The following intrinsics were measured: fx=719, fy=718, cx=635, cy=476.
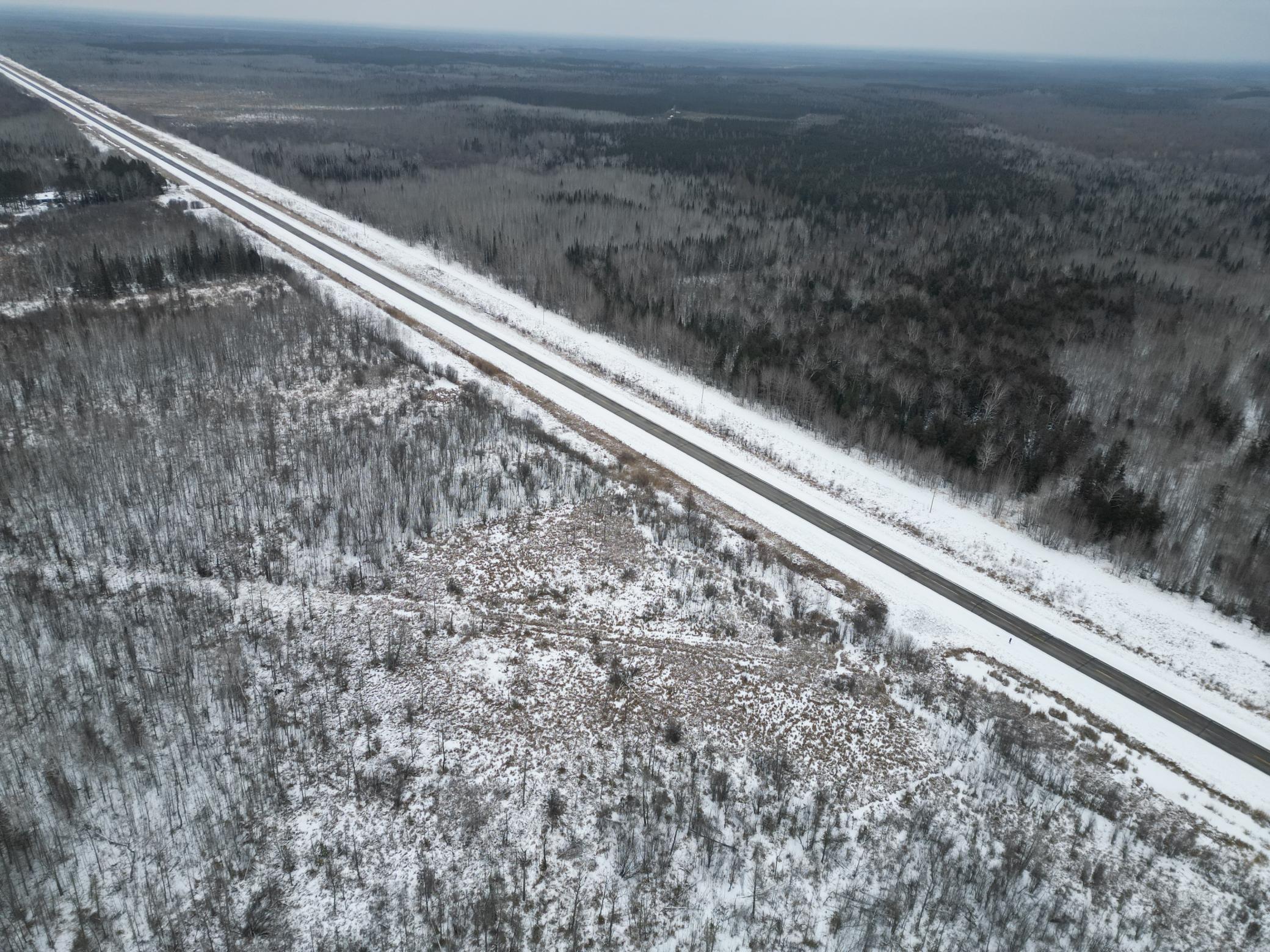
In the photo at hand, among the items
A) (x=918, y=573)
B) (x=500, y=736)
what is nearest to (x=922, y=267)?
(x=918, y=573)

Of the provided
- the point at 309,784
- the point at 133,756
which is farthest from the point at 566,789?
the point at 133,756

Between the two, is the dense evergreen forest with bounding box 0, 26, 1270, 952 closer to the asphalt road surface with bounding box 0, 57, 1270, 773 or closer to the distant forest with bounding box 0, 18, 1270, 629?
the asphalt road surface with bounding box 0, 57, 1270, 773

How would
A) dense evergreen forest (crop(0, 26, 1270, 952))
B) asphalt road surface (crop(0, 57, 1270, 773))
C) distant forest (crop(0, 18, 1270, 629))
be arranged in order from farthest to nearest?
distant forest (crop(0, 18, 1270, 629)) → asphalt road surface (crop(0, 57, 1270, 773)) → dense evergreen forest (crop(0, 26, 1270, 952))

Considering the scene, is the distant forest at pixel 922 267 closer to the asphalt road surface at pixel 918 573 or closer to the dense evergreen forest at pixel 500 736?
the dense evergreen forest at pixel 500 736

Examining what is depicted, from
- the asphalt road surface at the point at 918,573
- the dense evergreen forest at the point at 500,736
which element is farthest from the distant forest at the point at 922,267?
the asphalt road surface at the point at 918,573

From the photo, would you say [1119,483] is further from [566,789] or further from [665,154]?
[665,154]

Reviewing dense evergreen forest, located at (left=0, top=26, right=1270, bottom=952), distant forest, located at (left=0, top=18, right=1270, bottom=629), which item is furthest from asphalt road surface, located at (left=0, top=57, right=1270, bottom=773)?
distant forest, located at (left=0, top=18, right=1270, bottom=629)
